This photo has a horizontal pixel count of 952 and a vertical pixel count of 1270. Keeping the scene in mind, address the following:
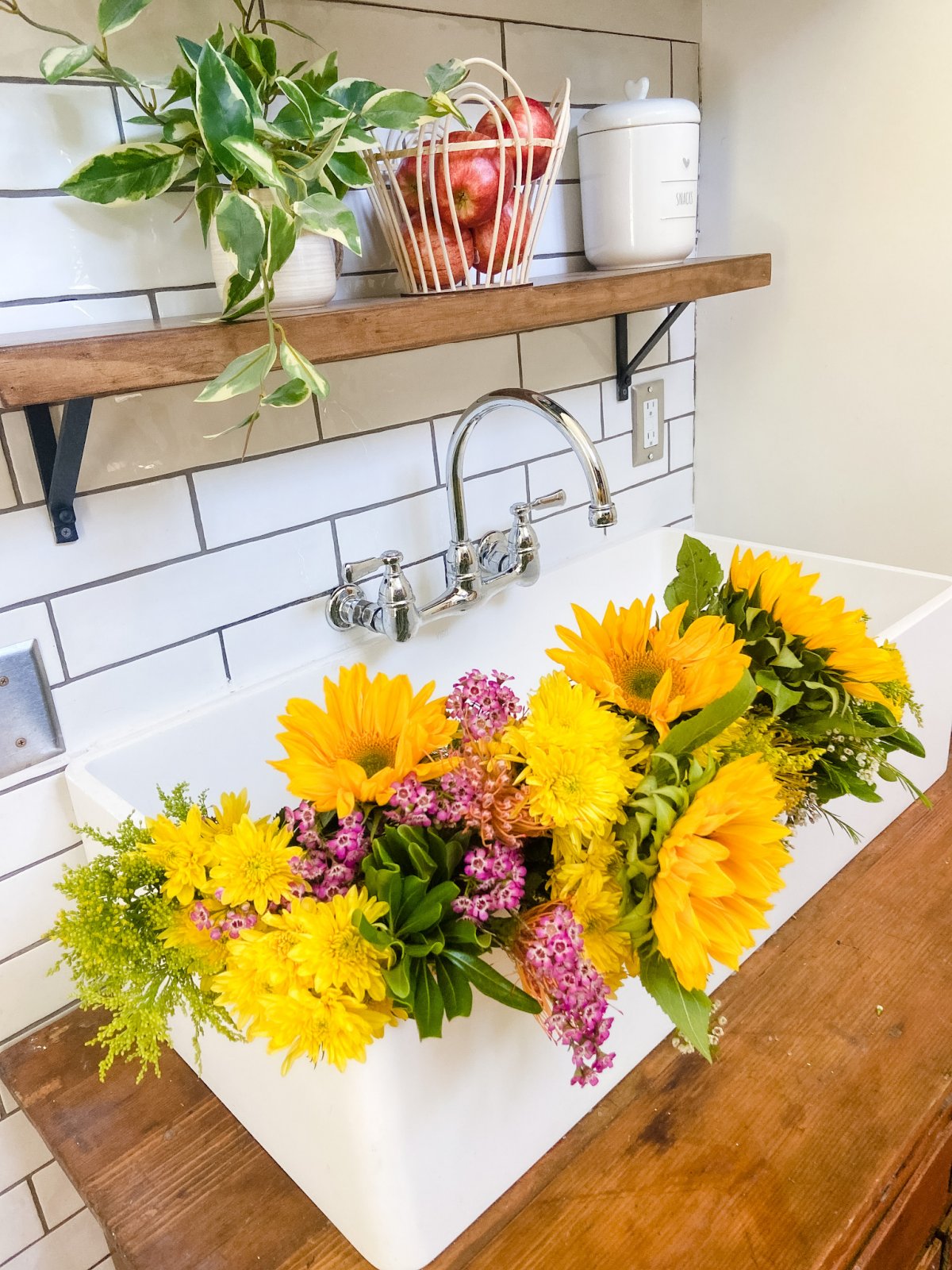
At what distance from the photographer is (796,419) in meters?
1.29

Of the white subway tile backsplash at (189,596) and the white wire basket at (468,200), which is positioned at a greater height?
the white wire basket at (468,200)

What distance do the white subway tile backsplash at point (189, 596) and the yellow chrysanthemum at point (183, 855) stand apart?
1.09 ft

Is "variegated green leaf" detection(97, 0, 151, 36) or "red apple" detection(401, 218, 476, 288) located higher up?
"variegated green leaf" detection(97, 0, 151, 36)

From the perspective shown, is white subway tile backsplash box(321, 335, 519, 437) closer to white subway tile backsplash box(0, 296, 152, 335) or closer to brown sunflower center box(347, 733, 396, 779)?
→ white subway tile backsplash box(0, 296, 152, 335)

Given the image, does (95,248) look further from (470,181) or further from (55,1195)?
(55,1195)

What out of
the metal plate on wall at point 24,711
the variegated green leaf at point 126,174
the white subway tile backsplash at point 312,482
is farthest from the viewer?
the white subway tile backsplash at point 312,482

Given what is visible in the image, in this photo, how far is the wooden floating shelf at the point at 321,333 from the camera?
593 mm

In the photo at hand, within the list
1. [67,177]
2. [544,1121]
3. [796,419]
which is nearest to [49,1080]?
[544,1121]

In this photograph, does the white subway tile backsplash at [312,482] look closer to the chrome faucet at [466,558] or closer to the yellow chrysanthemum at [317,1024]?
the chrome faucet at [466,558]

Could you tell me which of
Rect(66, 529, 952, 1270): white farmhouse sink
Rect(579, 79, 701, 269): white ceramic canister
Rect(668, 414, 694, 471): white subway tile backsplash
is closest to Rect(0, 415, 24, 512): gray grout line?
Rect(66, 529, 952, 1270): white farmhouse sink

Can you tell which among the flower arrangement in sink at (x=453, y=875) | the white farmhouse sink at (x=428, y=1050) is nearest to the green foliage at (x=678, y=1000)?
the flower arrangement in sink at (x=453, y=875)

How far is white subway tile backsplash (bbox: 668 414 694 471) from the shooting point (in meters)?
1.38

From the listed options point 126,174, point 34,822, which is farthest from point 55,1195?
point 126,174

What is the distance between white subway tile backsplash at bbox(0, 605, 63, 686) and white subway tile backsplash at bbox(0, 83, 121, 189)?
32 centimetres
